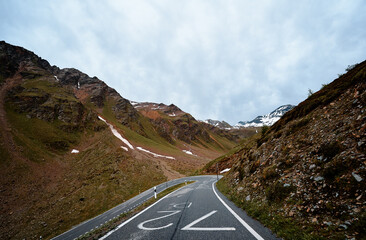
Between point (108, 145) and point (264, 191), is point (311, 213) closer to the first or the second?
point (264, 191)

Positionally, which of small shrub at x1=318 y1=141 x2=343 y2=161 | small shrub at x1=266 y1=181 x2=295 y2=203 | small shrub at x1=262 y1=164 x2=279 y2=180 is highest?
small shrub at x1=318 y1=141 x2=343 y2=161

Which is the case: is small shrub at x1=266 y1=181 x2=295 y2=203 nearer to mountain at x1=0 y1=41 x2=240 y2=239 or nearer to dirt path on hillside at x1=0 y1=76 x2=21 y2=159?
mountain at x1=0 y1=41 x2=240 y2=239

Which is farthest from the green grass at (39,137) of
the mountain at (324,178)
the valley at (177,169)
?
the mountain at (324,178)

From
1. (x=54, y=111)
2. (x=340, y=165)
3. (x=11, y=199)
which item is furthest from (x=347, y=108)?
(x=54, y=111)

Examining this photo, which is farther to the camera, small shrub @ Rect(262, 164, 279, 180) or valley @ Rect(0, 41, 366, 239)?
small shrub @ Rect(262, 164, 279, 180)

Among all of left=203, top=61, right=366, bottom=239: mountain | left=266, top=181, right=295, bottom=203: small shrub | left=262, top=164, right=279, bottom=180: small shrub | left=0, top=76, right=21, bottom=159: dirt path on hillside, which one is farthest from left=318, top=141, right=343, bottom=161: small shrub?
left=0, top=76, right=21, bottom=159: dirt path on hillside

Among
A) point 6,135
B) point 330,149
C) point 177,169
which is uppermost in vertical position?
point 6,135

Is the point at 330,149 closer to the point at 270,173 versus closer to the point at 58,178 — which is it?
the point at 270,173

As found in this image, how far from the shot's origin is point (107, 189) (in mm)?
29734

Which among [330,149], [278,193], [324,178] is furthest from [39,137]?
[330,149]

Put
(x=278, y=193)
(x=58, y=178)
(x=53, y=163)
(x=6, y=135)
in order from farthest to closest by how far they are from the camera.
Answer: (x=53, y=163) → (x=6, y=135) → (x=58, y=178) → (x=278, y=193)

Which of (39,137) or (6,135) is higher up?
(39,137)

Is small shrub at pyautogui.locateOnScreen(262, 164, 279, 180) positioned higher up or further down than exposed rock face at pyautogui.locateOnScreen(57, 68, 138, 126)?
further down

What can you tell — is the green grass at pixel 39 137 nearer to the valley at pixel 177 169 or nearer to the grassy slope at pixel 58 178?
the grassy slope at pixel 58 178
